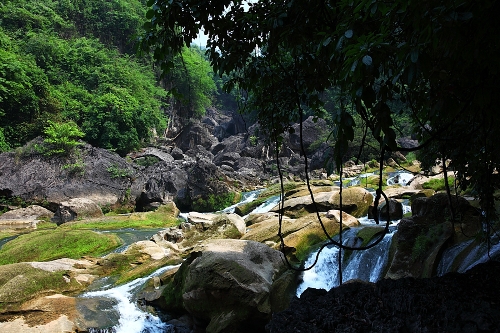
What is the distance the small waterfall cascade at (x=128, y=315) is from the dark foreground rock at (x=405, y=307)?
461cm

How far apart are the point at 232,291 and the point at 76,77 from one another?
1234 inches

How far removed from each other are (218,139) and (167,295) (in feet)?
145

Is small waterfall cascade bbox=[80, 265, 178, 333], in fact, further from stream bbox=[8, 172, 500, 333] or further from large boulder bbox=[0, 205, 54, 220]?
large boulder bbox=[0, 205, 54, 220]

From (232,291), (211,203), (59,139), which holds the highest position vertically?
(59,139)

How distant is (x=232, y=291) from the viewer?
232 inches

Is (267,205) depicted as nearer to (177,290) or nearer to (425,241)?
(177,290)

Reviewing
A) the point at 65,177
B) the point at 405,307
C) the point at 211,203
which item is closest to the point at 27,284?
the point at 405,307

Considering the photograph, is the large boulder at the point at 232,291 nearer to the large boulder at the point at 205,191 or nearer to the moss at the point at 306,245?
the moss at the point at 306,245

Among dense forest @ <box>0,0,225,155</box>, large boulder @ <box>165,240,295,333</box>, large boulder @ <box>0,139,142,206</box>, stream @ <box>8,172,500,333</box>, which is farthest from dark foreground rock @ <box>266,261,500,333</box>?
large boulder @ <box>0,139,142,206</box>

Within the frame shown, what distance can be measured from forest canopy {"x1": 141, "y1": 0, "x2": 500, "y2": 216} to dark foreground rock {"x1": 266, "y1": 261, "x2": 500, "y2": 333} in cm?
121

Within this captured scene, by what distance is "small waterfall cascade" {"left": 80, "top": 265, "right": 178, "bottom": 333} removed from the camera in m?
6.42

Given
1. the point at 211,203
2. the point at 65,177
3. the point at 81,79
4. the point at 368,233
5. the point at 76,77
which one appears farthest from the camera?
the point at 81,79

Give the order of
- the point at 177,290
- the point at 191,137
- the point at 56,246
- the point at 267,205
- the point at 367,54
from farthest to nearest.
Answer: the point at 191,137, the point at 267,205, the point at 56,246, the point at 177,290, the point at 367,54

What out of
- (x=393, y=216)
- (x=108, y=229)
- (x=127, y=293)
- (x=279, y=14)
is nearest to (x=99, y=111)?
(x=108, y=229)
